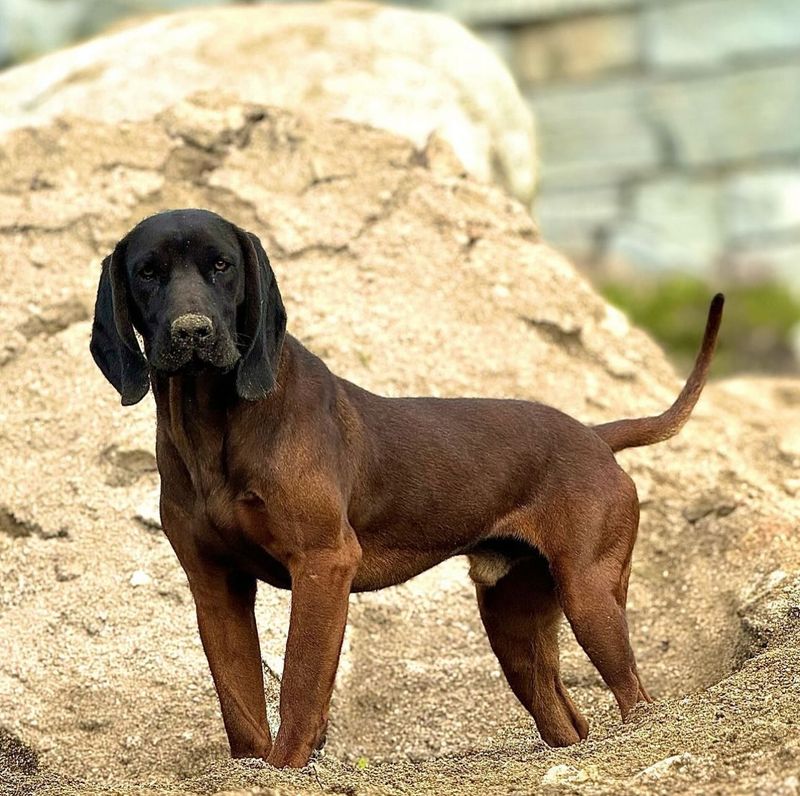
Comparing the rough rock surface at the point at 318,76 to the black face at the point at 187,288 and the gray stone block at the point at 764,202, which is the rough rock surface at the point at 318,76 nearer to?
the black face at the point at 187,288

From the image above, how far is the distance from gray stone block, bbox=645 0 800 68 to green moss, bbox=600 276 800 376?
95.9 inches

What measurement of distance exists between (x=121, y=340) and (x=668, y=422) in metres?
2.15

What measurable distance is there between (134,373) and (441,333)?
→ 3387 millimetres

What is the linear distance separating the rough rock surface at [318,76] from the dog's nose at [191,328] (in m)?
4.60

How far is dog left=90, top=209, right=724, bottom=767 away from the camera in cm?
566

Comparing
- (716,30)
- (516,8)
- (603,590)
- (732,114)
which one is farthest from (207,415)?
(732,114)

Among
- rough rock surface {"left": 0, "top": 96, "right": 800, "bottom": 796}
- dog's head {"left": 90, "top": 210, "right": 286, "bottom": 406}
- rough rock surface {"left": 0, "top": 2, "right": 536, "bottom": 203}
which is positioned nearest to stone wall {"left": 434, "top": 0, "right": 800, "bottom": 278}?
rough rock surface {"left": 0, "top": 2, "right": 536, "bottom": 203}

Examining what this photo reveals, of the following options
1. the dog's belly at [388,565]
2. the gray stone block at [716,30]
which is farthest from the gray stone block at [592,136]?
the dog's belly at [388,565]

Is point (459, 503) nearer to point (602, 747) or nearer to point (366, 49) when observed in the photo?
point (602, 747)

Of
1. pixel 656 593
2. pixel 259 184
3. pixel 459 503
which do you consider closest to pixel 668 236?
pixel 259 184

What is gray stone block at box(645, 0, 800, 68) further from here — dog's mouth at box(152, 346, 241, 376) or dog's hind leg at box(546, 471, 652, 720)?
dog's mouth at box(152, 346, 241, 376)

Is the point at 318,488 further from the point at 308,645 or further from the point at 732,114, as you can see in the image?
the point at 732,114

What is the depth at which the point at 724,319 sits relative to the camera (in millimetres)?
18156

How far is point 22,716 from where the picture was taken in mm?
6879
